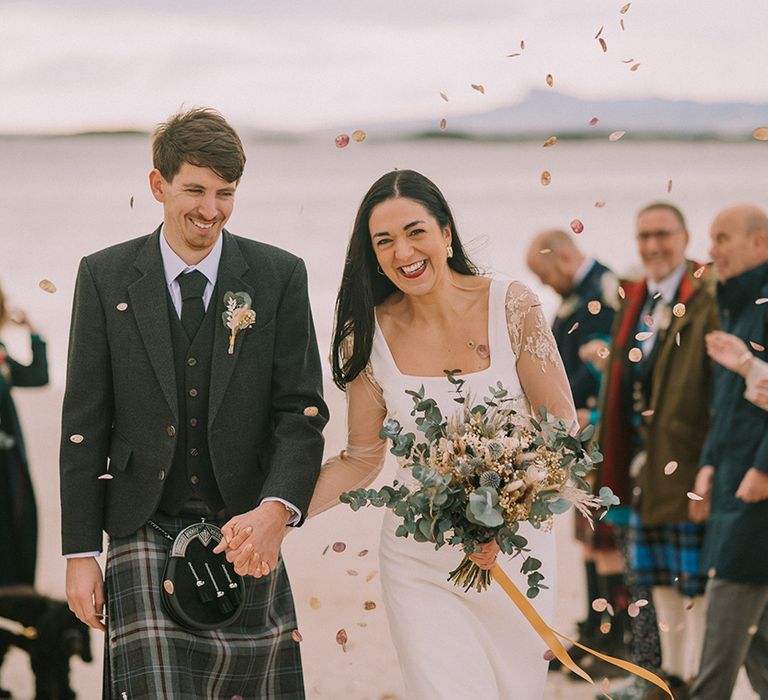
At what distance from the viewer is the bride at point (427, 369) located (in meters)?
4.37

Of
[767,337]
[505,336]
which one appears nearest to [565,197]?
[767,337]

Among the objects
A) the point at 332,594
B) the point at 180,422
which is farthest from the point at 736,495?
the point at 332,594

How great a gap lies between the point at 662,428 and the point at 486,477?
8.69ft

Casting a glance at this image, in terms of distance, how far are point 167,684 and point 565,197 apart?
60.7ft

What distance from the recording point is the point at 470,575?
4.25 meters

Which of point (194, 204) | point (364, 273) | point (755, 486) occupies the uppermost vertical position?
point (194, 204)

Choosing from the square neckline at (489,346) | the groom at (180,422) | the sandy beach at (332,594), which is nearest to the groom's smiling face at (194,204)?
the groom at (180,422)

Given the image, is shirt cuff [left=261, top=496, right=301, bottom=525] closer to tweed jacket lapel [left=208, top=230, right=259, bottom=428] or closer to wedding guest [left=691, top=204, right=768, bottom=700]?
tweed jacket lapel [left=208, top=230, right=259, bottom=428]

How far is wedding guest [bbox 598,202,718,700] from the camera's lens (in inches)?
251

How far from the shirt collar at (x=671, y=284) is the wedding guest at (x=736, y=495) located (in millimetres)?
418

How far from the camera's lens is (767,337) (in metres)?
5.98

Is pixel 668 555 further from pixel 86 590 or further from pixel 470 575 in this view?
pixel 86 590

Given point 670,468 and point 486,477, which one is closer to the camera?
point 486,477

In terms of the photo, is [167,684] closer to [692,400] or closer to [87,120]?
[692,400]
